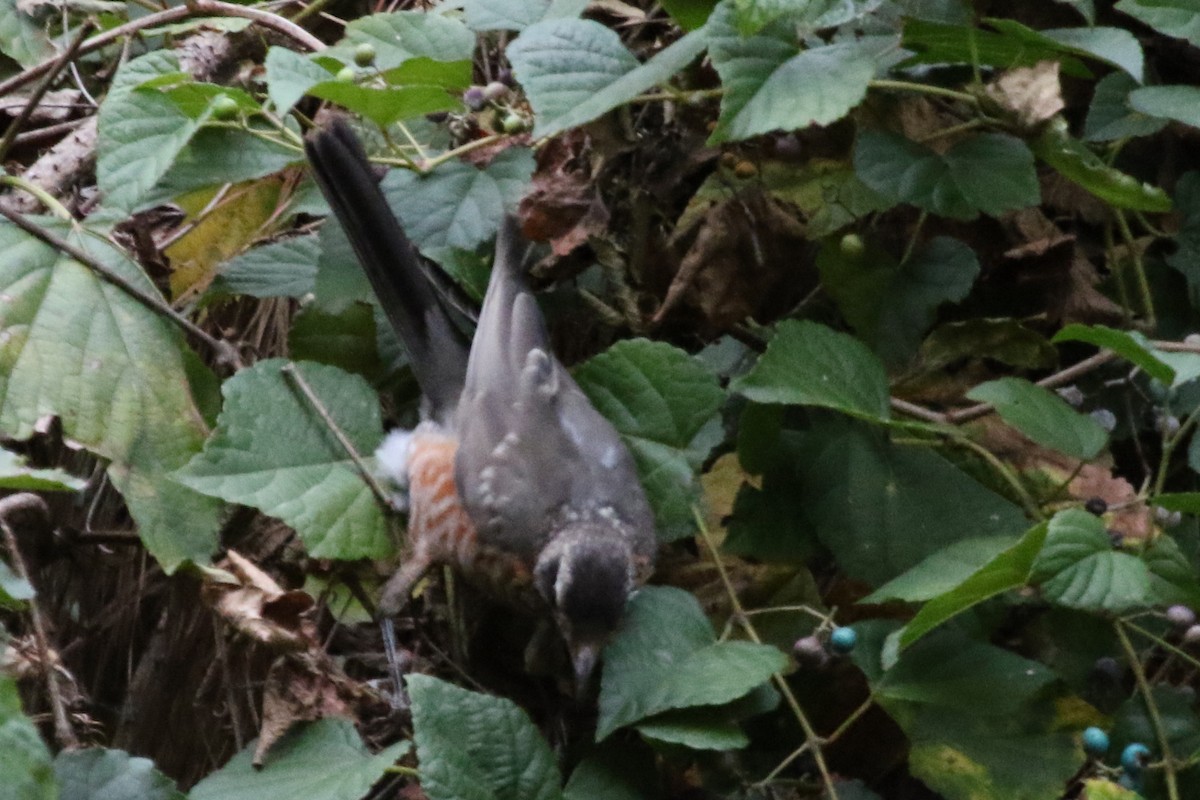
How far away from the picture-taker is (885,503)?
1914 millimetres

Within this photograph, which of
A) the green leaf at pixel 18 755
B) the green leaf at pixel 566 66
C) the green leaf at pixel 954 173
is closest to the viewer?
the green leaf at pixel 18 755

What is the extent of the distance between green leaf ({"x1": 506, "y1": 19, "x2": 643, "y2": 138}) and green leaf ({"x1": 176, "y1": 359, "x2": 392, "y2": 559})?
19.8 inches

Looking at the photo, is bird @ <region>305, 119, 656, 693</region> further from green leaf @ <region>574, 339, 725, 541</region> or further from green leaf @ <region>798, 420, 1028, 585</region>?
green leaf @ <region>798, 420, 1028, 585</region>

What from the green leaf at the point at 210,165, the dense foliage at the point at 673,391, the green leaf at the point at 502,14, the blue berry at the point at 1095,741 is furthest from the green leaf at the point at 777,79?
the blue berry at the point at 1095,741

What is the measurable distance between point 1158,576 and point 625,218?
0.95 m

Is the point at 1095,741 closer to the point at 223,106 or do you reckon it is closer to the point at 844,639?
the point at 844,639

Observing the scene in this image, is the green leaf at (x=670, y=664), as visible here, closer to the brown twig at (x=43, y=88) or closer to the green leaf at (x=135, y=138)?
the green leaf at (x=135, y=138)

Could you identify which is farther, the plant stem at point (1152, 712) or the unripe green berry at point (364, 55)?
the unripe green berry at point (364, 55)

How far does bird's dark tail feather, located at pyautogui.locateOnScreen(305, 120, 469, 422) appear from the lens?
2.04 metres

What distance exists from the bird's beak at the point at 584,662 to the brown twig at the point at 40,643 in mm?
641

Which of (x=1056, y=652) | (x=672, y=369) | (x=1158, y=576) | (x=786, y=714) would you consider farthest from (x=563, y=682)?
(x=1158, y=576)

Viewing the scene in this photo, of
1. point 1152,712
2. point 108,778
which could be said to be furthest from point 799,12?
point 108,778

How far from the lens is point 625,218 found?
214cm

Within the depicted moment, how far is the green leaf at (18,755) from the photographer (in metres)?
1.19
